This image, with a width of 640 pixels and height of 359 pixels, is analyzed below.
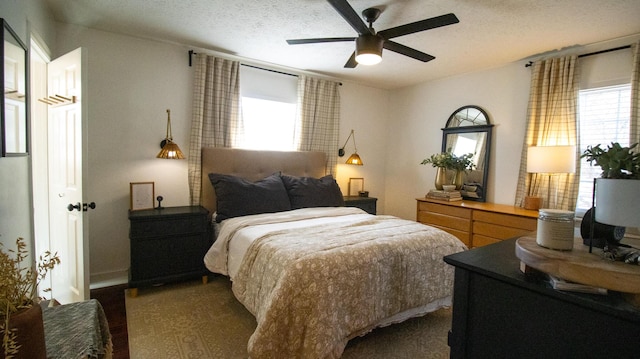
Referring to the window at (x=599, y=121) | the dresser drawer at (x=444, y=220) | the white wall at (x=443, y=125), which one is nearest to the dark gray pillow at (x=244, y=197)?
the dresser drawer at (x=444, y=220)

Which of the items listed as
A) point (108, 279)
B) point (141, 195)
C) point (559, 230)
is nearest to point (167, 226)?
point (141, 195)

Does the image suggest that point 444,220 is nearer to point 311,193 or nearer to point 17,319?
point 311,193

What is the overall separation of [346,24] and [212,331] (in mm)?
2720

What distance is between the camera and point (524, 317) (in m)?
0.95

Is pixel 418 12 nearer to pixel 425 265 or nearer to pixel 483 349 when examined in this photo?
pixel 425 265

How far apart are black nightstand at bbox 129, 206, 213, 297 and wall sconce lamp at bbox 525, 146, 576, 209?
3.38 metres

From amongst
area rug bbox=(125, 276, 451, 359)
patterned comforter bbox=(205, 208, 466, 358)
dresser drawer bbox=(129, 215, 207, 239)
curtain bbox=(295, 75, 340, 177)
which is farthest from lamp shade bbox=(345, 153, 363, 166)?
area rug bbox=(125, 276, 451, 359)

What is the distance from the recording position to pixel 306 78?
13.3 feet

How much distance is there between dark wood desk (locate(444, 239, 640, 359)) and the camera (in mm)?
792

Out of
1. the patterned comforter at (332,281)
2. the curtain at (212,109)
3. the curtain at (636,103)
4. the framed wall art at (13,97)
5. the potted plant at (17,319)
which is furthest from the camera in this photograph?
the curtain at (212,109)

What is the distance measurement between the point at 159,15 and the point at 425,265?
9.85 ft

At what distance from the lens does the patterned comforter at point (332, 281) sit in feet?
5.53

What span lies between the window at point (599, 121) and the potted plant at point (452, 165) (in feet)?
3.75

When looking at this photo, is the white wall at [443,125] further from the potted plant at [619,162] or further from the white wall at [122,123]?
the white wall at [122,123]
